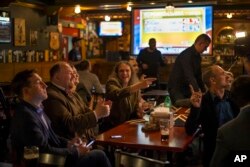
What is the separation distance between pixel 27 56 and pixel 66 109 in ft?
23.0

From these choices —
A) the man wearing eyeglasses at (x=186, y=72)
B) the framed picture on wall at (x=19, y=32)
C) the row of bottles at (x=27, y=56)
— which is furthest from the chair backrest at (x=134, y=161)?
the framed picture on wall at (x=19, y=32)

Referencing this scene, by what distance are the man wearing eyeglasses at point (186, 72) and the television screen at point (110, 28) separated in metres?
9.11

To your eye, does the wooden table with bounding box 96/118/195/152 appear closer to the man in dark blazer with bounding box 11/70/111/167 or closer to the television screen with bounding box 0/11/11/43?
the man in dark blazer with bounding box 11/70/111/167

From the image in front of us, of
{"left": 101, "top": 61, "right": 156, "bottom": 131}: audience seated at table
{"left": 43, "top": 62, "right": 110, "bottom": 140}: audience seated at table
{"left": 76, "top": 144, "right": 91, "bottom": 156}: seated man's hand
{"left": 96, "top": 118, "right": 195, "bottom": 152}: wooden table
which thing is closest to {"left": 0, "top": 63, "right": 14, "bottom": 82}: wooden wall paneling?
{"left": 101, "top": 61, "right": 156, "bottom": 131}: audience seated at table

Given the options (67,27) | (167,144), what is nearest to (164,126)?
(167,144)

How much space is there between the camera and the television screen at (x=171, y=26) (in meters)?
6.27

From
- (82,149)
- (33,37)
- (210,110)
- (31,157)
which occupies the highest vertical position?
(33,37)

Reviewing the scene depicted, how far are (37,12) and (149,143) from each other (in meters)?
8.29

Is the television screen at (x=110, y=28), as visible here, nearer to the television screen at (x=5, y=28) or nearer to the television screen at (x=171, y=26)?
the television screen at (x=5, y=28)

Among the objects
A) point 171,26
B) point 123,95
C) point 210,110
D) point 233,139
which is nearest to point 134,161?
point 233,139

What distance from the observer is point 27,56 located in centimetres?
966

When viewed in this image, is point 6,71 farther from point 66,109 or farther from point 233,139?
point 233,139

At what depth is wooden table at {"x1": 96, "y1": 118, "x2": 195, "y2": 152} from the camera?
265 centimetres

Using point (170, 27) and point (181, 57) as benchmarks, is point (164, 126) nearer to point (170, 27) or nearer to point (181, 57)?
point (181, 57)
